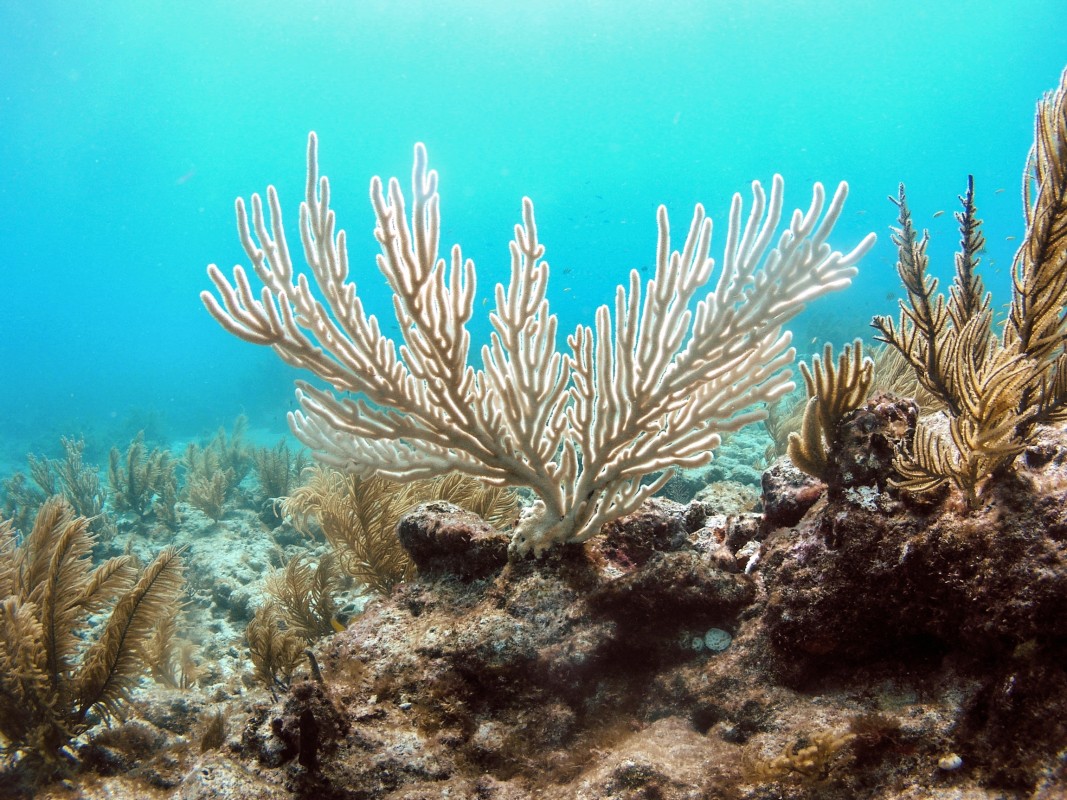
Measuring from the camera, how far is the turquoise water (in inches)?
2203

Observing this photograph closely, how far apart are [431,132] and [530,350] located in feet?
275

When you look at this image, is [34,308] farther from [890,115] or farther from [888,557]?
[890,115]

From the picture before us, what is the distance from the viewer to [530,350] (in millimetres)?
2439

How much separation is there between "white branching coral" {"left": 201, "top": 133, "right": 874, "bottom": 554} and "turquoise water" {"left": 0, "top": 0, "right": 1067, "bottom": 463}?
34.0 m

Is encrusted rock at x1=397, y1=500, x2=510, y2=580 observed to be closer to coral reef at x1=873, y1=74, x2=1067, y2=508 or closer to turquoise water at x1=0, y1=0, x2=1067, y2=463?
coral reef at x1=873, y1=74, x2=1067, y2=508

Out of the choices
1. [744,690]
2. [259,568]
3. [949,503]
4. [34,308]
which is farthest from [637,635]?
[34,308]

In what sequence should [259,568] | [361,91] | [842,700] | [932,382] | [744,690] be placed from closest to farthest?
1. [842,700]
2. [744,690]
3. [932,382]
4. [259,568]
5. [361,91]

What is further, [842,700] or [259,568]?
[259,568]

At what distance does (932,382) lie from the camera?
235 centimetres

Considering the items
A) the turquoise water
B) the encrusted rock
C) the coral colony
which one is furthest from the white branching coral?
the turquoise water

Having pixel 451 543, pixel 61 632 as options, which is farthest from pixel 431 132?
pixel 451 543

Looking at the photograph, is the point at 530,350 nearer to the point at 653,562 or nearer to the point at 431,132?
the point at 653,562

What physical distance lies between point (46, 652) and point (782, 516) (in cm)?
441

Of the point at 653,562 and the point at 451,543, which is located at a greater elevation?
the point at 451,543
